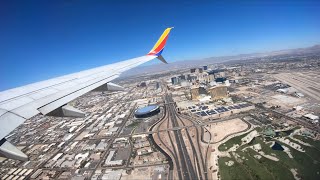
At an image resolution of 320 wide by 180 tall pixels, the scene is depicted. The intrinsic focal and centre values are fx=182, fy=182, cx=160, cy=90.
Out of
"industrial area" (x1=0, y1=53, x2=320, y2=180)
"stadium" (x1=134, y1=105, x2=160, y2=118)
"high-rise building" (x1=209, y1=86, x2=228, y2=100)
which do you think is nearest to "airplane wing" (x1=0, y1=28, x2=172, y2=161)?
"industrial area" (x1=0, y1=53, x2=320, y2=180)

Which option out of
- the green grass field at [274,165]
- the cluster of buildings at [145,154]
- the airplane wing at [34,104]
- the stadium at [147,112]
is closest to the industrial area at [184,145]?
the cluster of buildings at [145,154]

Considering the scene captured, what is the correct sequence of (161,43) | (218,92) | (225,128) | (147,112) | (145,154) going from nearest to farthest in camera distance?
(161,43), (145,154), (225,128), (147,112), (218,92)

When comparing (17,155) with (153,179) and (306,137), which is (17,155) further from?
(306,137)

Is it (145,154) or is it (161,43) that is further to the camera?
(145,154)

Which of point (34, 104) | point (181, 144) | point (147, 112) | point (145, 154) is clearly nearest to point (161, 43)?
point (34, 104)

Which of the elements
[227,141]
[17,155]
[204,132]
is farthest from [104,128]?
[17,155]

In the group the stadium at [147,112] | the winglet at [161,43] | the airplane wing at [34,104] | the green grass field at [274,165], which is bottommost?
the green grass field at [274,165]

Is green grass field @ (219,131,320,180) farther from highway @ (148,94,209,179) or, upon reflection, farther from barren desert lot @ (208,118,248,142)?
barren desert lot @ (208,118,248,142)

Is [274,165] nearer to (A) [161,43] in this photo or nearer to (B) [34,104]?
(A) [161,43]

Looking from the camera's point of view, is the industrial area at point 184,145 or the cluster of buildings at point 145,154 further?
the cluster of buildings at point 145,154

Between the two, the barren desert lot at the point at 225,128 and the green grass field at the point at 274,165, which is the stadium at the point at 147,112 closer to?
the barren desert lot at the point at 225,128

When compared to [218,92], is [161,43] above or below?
above
